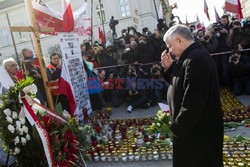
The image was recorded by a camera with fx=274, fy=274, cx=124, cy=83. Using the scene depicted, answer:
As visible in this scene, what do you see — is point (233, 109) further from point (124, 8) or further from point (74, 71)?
point (124, 8)

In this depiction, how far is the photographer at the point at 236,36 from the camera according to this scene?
6.88 meters

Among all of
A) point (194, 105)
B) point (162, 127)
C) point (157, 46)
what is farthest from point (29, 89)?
point (157, 46)

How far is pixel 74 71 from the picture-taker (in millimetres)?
6023

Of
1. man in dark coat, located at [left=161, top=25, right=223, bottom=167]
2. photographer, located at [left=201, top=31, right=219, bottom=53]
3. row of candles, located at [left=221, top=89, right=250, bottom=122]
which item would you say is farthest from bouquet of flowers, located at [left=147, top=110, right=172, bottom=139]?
photographer, located at [left=201, top=31, right=219, bottom=53]

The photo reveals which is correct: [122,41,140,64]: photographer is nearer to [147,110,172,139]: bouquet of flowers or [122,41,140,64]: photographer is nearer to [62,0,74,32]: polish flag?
[62,0,74,32]: polish flag

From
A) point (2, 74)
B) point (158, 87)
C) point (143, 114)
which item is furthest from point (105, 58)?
point (2, 74)

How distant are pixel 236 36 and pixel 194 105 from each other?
544 centimetres

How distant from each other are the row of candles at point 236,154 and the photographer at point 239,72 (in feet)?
10.3

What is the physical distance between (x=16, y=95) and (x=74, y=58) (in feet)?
10.8

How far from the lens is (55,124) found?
2.99 metres

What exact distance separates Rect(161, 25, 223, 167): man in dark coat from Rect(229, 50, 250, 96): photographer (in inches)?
184

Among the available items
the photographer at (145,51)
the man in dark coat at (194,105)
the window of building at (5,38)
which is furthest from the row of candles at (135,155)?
the window of building at (5,38)

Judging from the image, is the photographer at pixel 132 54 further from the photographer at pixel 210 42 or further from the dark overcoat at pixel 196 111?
the dark overcoat at pixel 196 111

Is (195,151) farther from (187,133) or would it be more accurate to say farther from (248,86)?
(248,86)
